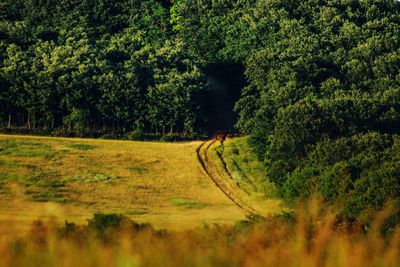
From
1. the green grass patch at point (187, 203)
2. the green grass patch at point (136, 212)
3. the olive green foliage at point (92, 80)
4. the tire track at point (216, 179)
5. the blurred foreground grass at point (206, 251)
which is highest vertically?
the olive green foliage at point (92, 80)

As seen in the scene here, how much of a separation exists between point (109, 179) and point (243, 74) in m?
43.6

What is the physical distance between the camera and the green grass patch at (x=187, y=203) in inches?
2625

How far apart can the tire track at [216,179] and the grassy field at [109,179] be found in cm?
85

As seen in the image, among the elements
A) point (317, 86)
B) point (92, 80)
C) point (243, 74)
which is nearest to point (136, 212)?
point (92, 80)

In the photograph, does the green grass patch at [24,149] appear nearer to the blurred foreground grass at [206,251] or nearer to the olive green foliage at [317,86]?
the olive green foliage at [317,86]

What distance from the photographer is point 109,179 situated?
76938mm

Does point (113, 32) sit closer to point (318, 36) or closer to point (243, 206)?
point (318, 36)

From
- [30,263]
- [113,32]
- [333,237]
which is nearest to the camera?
[30,263]

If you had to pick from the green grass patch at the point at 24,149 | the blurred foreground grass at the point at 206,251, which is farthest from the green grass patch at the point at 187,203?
the blurred foreground grass at the point at 206,251

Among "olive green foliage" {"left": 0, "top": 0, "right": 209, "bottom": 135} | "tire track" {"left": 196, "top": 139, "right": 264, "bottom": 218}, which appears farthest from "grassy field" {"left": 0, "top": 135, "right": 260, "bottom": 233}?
"olive green foliage" {"left": 0, "top": 0, "right": 209, "bottom": 135}

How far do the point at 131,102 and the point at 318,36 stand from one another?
Answer: 35.9 meters

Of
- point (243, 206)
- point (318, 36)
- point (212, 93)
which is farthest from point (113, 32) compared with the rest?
point (243, 206)

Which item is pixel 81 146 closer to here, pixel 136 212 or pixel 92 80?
pixel 92 80

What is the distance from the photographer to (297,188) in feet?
218
